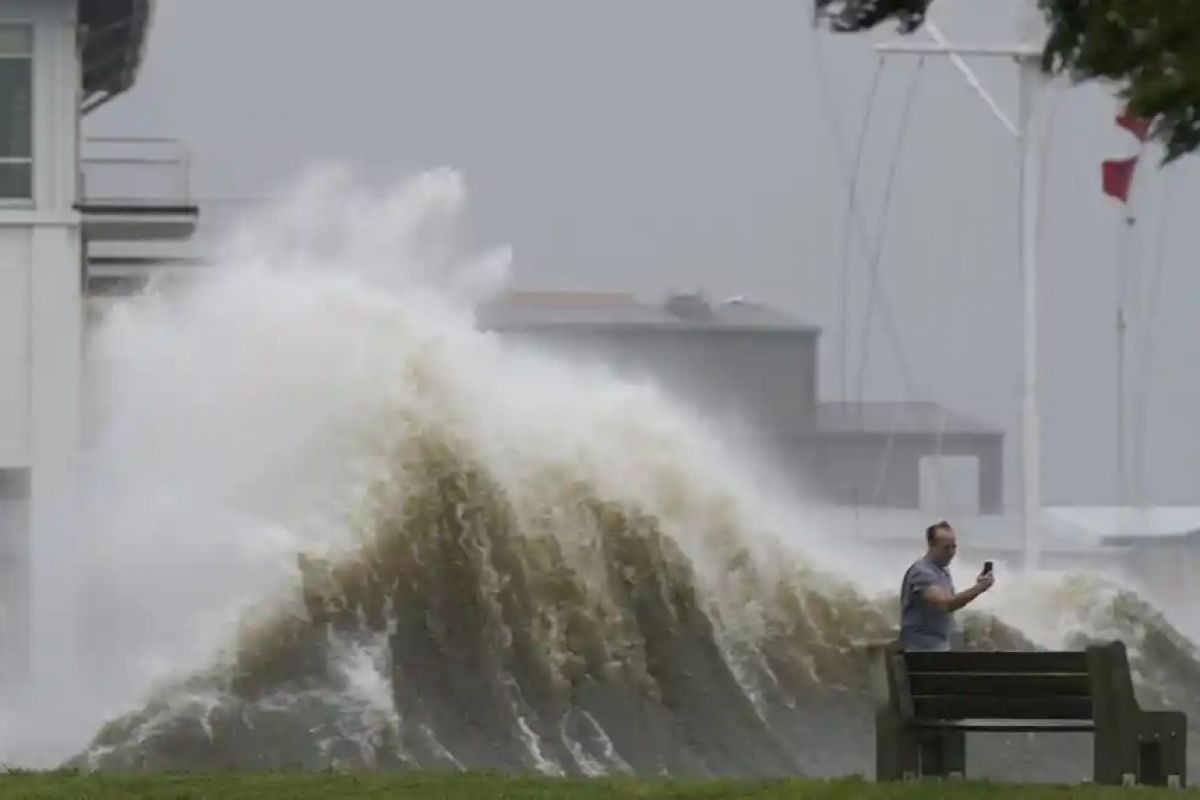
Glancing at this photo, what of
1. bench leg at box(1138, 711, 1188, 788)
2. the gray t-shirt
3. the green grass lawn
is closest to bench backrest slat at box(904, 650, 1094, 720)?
bench leg at box(1138, 711, 1188, 788)

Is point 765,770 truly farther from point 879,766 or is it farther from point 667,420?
point 667,420

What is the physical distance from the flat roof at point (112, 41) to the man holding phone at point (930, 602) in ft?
75.0

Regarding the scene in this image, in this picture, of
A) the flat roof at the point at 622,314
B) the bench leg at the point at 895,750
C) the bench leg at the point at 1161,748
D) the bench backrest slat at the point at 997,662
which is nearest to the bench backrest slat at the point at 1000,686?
the bench backrest slat at the point at 997,662

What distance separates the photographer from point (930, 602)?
639 inches

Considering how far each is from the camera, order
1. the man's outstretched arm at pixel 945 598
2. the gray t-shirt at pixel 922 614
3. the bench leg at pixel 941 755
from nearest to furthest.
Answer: the bench leg at pixel 941 755, the man's outstretched arm at pixel 945 598, the gray t-shirt at pixel 922 614

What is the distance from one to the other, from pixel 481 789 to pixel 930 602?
4.51 metres

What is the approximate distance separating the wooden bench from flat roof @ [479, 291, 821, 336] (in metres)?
17.5

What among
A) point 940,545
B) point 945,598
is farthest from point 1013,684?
point 940,545

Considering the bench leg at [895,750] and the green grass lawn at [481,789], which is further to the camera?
the bench leg at [895,750]

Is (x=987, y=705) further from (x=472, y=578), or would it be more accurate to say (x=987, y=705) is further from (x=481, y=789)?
(x=472, y=578)

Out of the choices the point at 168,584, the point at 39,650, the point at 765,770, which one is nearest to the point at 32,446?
the point at 39,650

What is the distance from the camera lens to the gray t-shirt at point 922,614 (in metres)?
16.3

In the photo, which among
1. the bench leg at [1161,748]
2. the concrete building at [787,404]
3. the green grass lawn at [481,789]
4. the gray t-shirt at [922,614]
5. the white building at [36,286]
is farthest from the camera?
the concrete building at [787,404]

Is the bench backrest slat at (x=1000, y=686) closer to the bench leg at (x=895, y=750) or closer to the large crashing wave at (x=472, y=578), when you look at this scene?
the bench leg at (x=895, y=750)
